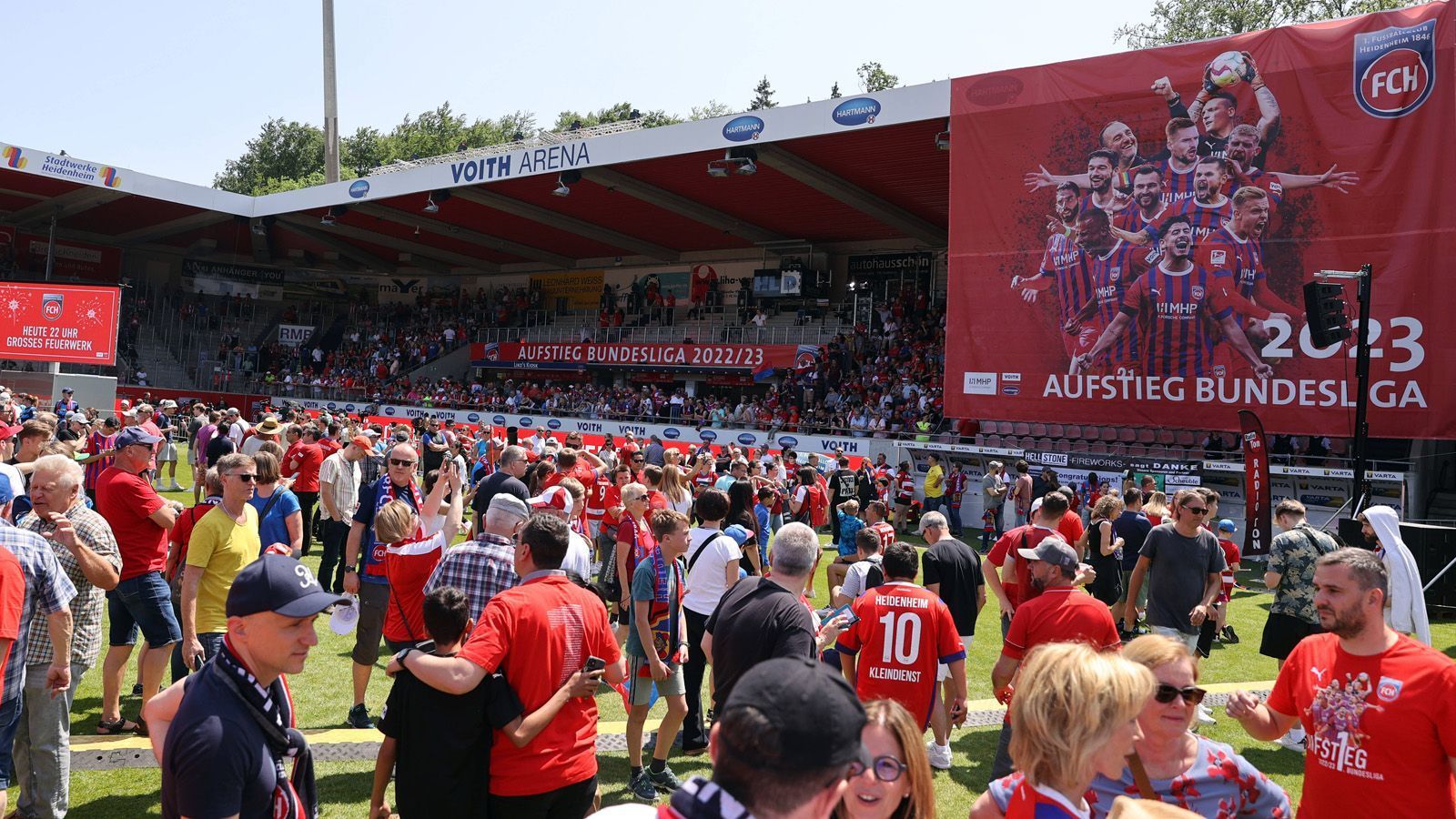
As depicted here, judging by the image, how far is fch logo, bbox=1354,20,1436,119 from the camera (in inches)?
615

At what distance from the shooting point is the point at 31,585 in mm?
3777

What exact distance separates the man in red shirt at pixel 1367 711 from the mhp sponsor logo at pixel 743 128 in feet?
64.8

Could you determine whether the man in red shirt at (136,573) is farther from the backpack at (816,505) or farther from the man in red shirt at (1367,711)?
the backpack at (816,505)

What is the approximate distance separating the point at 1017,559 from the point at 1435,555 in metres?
8.17

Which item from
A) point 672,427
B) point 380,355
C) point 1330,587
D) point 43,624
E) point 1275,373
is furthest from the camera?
point 380,355

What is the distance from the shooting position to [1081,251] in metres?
18.4

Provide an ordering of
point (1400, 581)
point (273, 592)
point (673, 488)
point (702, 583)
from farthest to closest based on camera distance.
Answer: point (673, 488), point (702, 583), point (1400, 581), point (273, 592)

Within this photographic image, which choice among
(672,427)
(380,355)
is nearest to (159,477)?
(672,427)

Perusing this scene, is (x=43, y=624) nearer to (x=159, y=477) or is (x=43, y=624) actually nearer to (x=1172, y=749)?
(x=1172, y=749)

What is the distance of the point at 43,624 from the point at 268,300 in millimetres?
45937

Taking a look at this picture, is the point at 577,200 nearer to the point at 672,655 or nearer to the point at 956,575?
the point at 956,575

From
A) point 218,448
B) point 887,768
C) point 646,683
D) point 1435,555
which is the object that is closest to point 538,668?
point 887,768

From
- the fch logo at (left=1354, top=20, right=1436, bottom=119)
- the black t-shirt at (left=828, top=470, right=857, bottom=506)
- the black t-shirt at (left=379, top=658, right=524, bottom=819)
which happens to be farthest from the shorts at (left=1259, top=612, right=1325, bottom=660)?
the fch logo at (left=1354, top=20, right=1436, bottom=119)

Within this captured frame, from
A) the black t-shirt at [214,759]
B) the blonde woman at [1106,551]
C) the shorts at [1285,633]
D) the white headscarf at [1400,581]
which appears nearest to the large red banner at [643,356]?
the blonde woman at [1106,551]
